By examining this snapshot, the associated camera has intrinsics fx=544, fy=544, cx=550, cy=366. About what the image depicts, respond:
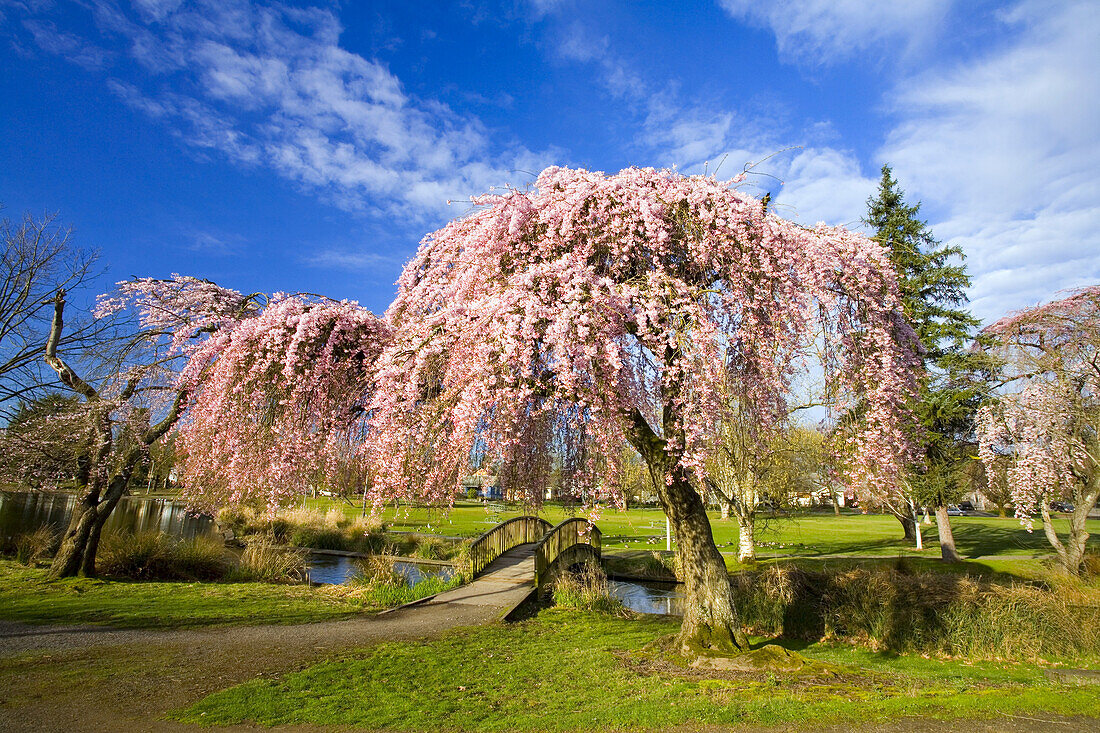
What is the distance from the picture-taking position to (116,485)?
547 inches

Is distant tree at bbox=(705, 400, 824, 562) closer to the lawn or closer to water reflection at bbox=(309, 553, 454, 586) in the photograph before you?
the lawn

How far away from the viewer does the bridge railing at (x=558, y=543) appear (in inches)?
621

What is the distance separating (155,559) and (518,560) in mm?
10820

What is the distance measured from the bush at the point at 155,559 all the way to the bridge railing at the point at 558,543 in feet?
31.4

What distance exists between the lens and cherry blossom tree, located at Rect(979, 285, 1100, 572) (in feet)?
48.2

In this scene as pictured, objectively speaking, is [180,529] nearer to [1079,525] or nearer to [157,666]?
[157,666]

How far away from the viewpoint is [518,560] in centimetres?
1895

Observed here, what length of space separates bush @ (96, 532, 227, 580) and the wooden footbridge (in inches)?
305

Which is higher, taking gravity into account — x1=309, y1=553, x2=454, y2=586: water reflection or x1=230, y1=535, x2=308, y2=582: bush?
x1=230, y1=535, x2=308, y2=582: bush

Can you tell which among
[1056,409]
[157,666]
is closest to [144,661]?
[157,666]

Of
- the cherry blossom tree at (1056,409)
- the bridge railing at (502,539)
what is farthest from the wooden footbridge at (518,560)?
the cherry blossom tree at (1056,409)

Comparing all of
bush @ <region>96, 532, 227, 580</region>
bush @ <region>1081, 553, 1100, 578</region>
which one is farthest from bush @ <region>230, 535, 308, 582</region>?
bush @ <region>1081, 553, 1100, 578</region>

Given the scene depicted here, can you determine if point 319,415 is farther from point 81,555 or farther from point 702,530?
point 81,555

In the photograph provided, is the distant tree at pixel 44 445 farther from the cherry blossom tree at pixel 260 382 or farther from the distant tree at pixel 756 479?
the distant tree at pixel 756 479
